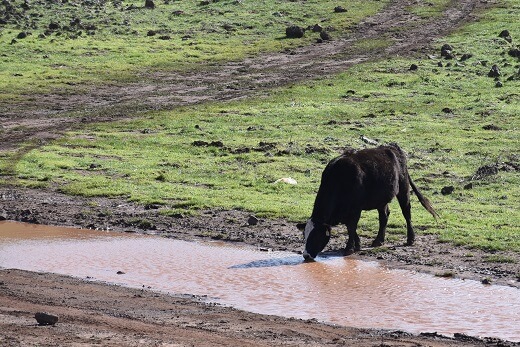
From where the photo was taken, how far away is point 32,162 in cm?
3127

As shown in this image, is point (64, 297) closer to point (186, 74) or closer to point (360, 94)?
point (360, 94)

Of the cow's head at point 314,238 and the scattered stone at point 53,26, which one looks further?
the scattered stone at point 53,26

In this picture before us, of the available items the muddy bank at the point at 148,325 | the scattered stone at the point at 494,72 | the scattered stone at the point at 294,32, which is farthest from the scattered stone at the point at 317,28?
the muddy bank at the point at 148,325

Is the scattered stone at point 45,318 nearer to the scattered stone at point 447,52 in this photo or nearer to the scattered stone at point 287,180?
the scattered stone at point 287,180

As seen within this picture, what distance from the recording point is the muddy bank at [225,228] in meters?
18.9

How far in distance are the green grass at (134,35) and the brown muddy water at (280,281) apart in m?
27.2

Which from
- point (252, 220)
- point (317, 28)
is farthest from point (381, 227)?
point (317, 28)

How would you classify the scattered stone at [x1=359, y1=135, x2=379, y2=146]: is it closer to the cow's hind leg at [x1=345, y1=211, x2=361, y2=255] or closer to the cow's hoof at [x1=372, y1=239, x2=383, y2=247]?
the cow's hoof at [x1=372, y1=239, x2=383, y2=247]

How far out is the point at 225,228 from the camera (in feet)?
74.8

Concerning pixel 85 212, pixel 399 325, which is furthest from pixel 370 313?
pixel 85 212

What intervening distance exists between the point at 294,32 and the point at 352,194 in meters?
43.2

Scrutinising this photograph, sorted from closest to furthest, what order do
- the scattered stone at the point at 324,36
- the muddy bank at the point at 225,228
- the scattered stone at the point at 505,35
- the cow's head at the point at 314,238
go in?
1. the muddy bank at the point at 225,228
2. the cow's head at the point at 314,238
3. the scattered stone at the point at 505,35
4. the scattered stone at the point at 324,36

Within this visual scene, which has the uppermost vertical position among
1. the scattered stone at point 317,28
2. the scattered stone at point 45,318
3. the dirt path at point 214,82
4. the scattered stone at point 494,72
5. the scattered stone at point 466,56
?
the scattered stone at point 45,318

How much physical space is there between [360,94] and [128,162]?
56.0 ft
